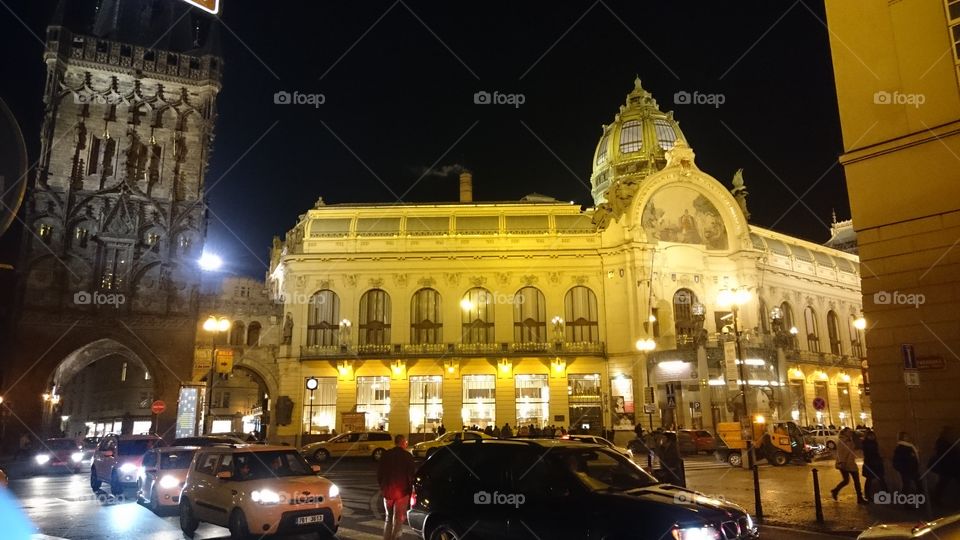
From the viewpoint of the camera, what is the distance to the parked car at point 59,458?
31.7m

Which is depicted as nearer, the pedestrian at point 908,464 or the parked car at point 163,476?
the pedestrian at point 908,464

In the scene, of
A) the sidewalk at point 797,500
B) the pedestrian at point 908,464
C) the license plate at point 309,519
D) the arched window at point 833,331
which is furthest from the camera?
the arched window at point 833,331

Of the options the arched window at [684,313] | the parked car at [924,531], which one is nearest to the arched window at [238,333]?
the arched window at [684,313]

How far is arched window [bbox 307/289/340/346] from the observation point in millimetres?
47406

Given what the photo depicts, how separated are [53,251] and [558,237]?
119ft

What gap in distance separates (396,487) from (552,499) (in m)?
3.55

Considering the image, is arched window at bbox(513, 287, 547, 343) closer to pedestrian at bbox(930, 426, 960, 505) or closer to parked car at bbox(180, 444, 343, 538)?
pedestrian at bbox(930, 426, 960, 505)

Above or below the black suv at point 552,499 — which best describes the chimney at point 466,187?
above

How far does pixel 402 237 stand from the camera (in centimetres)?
4875

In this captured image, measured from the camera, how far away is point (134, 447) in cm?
1956

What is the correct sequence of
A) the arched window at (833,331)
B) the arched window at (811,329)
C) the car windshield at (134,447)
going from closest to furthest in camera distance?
1. the car windshield at (134,447)
2. the arched window at (811,329)
3. the arched window at (833,331)

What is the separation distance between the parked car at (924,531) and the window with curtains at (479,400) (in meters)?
40.1

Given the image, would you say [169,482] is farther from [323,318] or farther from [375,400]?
[323,318]

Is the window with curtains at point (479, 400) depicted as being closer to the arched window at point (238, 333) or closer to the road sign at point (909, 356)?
the arched window at point (238, 333)
